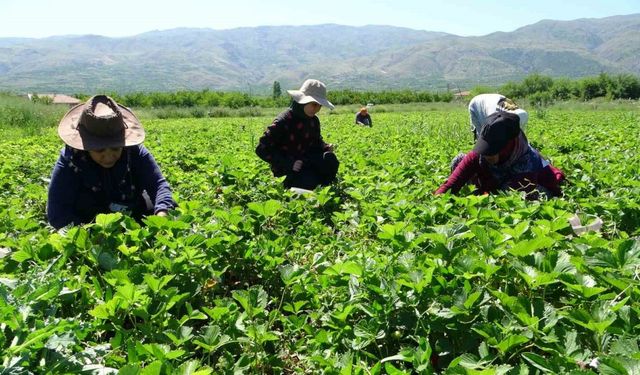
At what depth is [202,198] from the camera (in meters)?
4.66

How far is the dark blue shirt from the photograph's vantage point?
136 inches

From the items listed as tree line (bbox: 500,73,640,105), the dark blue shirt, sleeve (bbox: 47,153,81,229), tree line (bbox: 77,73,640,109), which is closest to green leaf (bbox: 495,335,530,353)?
the dark blue shirt

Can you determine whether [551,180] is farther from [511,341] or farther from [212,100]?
[212,100]

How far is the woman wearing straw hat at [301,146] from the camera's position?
5344mm

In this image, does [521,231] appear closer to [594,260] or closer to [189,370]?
[594,260]

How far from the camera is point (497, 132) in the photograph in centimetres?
383

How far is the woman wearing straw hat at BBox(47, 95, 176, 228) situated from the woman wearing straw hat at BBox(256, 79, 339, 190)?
177 centimetres

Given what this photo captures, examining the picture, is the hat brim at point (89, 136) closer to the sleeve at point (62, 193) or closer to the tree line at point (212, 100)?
the sleeve at point (62, 193)

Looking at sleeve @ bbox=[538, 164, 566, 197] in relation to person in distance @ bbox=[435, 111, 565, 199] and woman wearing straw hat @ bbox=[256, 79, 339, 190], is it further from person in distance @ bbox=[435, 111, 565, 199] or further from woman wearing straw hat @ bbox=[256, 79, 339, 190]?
woman wearing straw hat @ bbox=[256, 79, 339, 190]

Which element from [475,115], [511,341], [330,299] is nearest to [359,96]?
[475,115]

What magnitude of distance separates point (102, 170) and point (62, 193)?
1.03 ft

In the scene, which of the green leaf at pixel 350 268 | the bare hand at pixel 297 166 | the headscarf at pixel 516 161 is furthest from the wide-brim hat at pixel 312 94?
the green leaf at pixel 350 268

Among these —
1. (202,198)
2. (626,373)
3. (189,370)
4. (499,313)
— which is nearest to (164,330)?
(189,370)

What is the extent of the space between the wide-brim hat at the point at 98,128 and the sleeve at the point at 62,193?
12.3 inches
